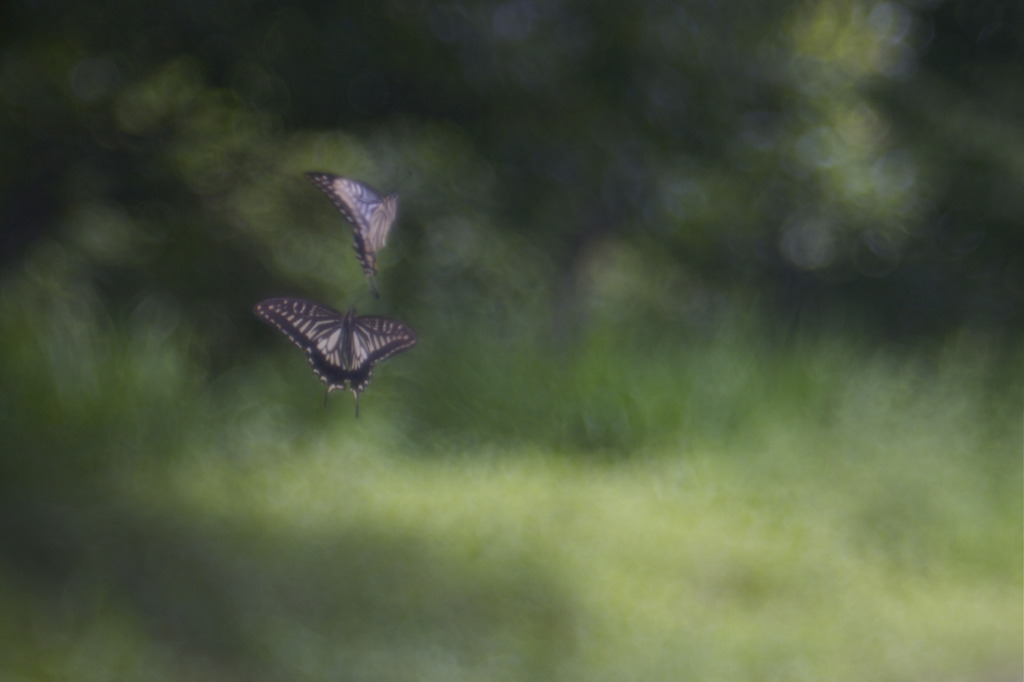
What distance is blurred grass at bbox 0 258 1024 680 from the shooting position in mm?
2357

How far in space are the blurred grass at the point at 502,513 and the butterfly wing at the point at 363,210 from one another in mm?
1783

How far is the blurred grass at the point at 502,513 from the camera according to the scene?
2357mm

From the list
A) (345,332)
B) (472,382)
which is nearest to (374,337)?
(345,332)

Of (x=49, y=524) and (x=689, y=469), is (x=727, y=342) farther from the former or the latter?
(x=49, y=524)

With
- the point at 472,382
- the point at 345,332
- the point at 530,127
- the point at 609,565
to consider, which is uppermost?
the point at 530,127

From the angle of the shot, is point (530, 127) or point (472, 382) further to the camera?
point (472, 382)

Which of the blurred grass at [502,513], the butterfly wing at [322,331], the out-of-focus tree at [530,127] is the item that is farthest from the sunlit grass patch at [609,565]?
the butterfly wing at [322,331]

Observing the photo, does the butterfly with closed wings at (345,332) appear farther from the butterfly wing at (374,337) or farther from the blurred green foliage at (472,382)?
the blurred green foliage at (472,382)

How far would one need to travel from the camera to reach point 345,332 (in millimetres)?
695

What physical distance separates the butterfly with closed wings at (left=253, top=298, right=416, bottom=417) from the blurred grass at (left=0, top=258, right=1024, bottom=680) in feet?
5.53

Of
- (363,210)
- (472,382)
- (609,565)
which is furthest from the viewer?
(472,382)

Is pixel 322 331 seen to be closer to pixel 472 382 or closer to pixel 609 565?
pixel 609 565

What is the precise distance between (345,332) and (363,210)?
93 mm

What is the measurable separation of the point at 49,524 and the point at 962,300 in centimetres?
500
